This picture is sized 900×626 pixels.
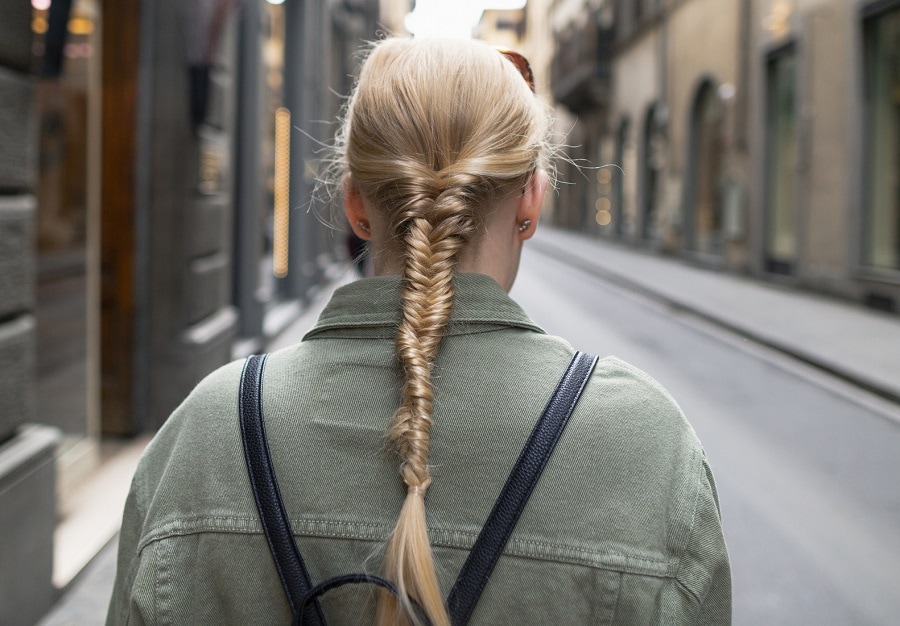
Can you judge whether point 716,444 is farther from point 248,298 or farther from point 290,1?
point 290,1

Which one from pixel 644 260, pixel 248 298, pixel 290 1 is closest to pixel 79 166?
pixel 248 298

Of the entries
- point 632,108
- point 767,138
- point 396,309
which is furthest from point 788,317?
point 632,108

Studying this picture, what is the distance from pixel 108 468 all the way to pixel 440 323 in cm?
477

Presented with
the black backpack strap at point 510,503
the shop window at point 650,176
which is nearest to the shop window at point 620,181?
the shop window at point 650,176

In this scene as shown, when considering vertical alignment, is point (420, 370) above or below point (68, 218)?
below

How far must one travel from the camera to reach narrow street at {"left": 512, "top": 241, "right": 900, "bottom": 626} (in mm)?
3961

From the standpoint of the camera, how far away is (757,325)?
11.3 metres

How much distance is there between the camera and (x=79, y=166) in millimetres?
5918

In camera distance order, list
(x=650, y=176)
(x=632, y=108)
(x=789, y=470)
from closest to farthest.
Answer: (x=789, y=470), (x=650, y=176), (x=632, y=108)

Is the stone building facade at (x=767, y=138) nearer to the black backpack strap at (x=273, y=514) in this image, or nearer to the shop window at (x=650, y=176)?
the shop window at (x=650, y=176)

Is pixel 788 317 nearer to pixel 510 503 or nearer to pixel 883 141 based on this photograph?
pixel 883 141

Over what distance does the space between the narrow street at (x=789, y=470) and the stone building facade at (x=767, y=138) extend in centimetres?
204

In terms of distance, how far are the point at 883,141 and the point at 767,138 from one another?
4.33 metres

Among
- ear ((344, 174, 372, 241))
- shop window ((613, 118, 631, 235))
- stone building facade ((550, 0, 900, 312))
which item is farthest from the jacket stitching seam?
shop window ((613, 118, 631, 235))
